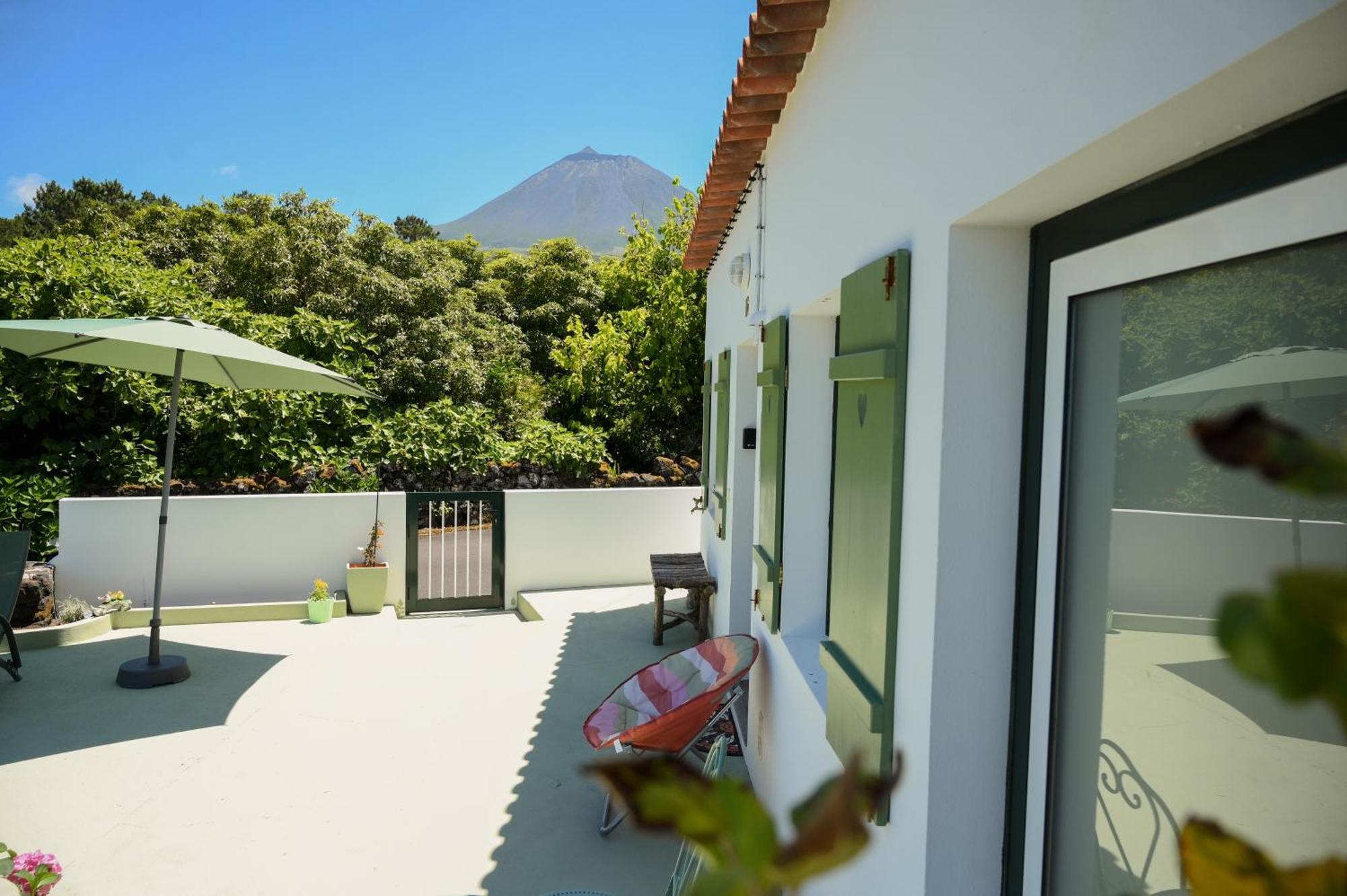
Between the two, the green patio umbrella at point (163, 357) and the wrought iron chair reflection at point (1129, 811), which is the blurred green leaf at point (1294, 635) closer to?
the wrought iron chair reflection at point (1129, 811)

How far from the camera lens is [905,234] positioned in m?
2.06

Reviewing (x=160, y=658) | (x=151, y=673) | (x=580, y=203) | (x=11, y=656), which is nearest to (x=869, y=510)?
(x=151, y=673)

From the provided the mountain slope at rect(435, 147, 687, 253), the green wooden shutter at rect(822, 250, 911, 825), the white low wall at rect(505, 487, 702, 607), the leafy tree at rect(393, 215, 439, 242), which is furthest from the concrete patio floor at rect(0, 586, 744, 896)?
the mountain slope at rect(435, 147, 687, 253)

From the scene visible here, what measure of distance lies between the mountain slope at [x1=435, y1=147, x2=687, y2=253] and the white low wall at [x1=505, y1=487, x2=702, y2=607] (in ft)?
315

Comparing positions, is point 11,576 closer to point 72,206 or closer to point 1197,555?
point 1197,555

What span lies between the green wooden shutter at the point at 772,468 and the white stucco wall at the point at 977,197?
0.99 metres

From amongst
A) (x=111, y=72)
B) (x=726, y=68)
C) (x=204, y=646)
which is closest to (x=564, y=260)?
(x=204, y=646)

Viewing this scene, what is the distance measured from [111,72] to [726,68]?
58.1 meters

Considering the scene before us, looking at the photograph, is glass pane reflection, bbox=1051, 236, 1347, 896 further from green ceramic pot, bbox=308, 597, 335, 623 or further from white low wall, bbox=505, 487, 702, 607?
white low wall, bbox=505, 487, 702, 607

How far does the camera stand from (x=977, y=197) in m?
1.64

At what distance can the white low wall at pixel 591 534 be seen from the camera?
8.89 meters

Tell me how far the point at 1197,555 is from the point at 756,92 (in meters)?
3.05

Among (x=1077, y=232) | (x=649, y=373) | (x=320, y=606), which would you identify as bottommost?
(x=320, y=606)

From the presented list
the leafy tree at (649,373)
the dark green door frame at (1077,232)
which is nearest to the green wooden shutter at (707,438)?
the leafy tree at (649,373)
